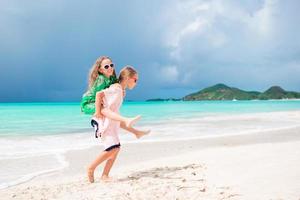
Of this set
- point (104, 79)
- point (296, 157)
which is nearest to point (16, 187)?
point (104, 79)

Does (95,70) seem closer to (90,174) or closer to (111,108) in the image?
(111,108)

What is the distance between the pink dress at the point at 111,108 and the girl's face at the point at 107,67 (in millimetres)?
198

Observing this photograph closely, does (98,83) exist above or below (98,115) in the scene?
above

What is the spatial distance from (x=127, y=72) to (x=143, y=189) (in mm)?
1634

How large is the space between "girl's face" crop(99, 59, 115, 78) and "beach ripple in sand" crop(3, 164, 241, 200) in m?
1.58

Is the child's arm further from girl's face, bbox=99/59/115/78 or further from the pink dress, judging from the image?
girl's face, bbox=99/59/115/78

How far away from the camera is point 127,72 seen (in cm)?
559

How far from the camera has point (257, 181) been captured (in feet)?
16.9

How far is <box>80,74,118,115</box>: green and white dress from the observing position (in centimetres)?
556

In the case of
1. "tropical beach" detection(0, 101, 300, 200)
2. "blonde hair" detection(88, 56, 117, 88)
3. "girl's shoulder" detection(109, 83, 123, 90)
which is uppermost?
"blonde hair" detection(88, 56, 117, 88)

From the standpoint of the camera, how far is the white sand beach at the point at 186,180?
4.82 metres

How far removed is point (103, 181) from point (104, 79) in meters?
1.52

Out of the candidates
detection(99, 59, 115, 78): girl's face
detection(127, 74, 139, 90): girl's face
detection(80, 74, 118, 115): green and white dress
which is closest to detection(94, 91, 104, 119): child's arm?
detection(80, 74, 118, 115): green and white dress

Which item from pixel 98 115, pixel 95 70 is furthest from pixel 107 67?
pixel 98 115
